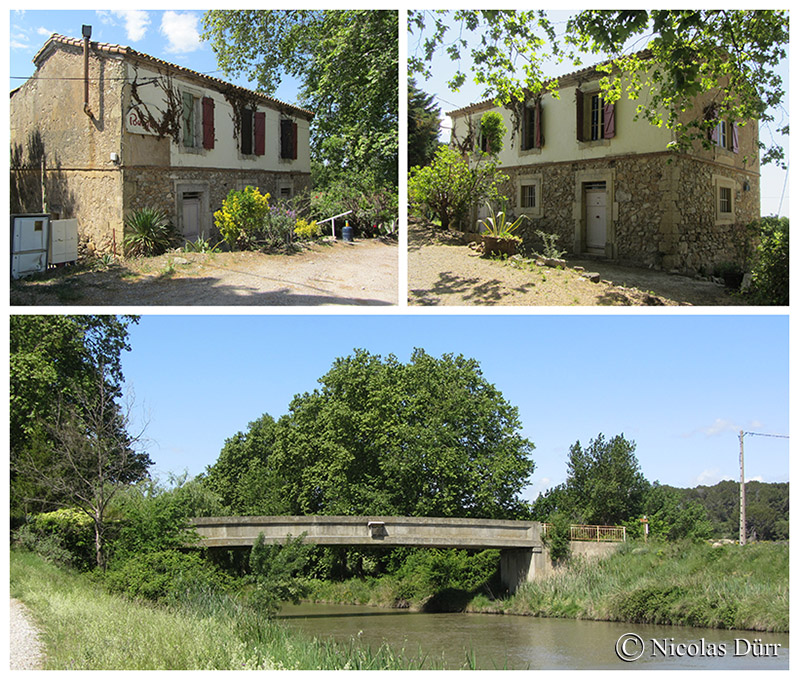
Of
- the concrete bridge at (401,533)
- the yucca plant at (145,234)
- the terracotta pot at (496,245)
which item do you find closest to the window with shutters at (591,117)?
the terracotta pot at (496,245)

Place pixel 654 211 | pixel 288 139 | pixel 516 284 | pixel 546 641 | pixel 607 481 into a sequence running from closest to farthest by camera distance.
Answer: pixel 516 284 < pixel 546 641 < pixel 654 211 < pixel 288 139 < pixel 607 481

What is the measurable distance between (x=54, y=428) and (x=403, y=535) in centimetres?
875

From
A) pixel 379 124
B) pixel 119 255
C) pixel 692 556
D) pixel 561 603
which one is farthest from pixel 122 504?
pixel 692 556

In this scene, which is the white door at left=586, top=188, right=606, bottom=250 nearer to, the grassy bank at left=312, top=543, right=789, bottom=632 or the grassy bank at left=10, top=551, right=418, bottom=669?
the grassy bank at left=312, top=543, right=789, bottom=632

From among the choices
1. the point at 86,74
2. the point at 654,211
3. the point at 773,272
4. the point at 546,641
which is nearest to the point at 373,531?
the point at 546,641

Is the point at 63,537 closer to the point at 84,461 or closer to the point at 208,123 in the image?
the point at 84,461

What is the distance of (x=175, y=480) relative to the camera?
53.4 feet

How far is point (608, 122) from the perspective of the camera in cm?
1467

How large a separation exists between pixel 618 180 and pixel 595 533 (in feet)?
35.1

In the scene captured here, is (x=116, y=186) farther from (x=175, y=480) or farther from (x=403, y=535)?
(x=403, y=535)

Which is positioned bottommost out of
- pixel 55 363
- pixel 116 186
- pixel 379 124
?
pixel 55 363

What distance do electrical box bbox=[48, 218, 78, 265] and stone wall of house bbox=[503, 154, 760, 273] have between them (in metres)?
8.45

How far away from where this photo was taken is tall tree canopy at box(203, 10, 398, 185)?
11430mm

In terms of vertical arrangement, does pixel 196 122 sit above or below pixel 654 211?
above
